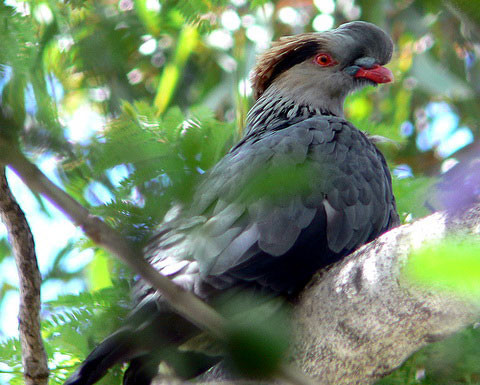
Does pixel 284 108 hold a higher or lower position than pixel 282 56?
lower

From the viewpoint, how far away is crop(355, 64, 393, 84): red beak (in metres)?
4.40

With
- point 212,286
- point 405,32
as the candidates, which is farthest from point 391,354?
point 405,32

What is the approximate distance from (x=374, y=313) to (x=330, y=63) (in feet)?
9.07

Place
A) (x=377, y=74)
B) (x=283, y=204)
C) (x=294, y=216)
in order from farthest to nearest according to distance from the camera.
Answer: (x=377, y=74)
(x=294, y=216)
(x=283, y=204)

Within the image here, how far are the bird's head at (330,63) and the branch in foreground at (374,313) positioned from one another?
2.27 m

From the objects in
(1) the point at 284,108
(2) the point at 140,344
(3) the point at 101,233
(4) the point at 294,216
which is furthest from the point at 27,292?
(1) the point at 284,108

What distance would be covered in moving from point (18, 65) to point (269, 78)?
3996mm

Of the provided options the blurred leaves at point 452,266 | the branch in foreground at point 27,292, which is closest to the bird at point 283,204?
the blurred leaves at point 452,266

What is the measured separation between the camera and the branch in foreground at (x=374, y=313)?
1.98 m

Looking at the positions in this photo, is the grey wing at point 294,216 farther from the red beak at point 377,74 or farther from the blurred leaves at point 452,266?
the blurred leaves at point 452,266

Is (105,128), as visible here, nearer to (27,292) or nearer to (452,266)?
(452,266)

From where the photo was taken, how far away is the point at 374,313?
2166 mm

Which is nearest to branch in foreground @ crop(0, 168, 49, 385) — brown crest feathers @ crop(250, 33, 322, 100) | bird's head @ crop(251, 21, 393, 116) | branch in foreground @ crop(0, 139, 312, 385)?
branch in foreground @ crop(0, 139, 312, 385)

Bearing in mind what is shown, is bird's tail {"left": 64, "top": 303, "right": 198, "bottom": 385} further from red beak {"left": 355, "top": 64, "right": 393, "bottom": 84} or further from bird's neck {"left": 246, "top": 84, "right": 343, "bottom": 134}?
red beak {"left": 355, "top": 64, "right": 393, "bottom": 84}
